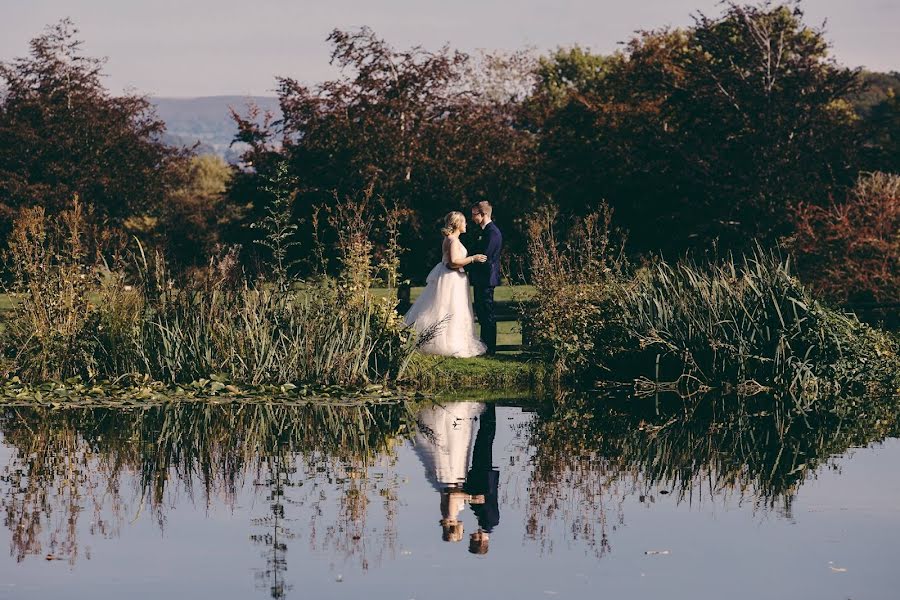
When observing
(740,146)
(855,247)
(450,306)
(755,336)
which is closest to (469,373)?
(450,306)

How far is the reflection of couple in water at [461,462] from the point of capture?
9930 mm

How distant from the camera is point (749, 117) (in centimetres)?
2636

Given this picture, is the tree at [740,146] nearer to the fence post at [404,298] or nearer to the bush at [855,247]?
the bush at [855,247]

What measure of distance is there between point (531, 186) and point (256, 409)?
17183 millimetres

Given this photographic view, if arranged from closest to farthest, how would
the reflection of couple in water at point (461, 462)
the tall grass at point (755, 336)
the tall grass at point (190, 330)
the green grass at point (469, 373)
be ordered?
the reflection of couple in water at point (461, 462), the tall grass at point (190, 330), the tall grass at point (755, 336), the green grass at point (469, 373)

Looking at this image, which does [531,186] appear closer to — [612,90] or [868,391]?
[612,90]

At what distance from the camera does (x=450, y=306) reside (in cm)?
2002

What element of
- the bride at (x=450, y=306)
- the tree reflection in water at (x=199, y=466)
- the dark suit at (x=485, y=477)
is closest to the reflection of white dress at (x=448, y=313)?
the bride at (x=450, y=306)

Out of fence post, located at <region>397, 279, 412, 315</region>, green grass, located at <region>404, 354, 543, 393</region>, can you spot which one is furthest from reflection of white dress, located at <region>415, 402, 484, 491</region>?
fence post, located at <region>397, 279, 412, 315</region>

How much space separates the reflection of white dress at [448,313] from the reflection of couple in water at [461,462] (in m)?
3.00

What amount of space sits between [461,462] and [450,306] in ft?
25.2

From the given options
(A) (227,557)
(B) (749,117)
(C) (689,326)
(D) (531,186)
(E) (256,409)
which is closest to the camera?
(A) (227,557)

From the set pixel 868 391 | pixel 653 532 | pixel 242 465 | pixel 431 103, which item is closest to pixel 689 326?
pixel 868 391

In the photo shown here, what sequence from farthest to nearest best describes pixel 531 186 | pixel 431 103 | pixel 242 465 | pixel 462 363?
pixel 531 186 < pixel 431 103 < pixel 462 363 < pixel 242 465
